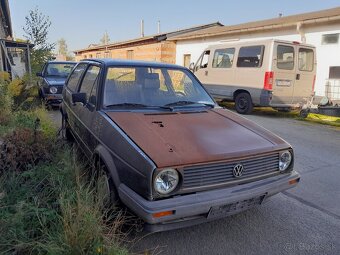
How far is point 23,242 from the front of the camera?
234cm

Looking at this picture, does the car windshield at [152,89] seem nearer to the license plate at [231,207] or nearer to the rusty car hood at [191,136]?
the rusty car hood at [191,136]

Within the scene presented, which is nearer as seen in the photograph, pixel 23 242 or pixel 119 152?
pixel 23 242

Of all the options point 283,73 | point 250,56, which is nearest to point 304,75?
point 283,73

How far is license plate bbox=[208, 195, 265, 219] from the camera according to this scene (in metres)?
2.57

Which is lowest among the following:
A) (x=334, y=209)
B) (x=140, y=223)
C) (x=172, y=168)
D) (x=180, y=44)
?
(x=334, y=209)

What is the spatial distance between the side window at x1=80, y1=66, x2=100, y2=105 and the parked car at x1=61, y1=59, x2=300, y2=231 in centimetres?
3

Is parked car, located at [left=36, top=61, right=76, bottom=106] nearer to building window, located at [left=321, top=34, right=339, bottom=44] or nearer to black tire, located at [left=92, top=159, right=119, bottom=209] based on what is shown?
black tire, located at [left=92, top=159, right=119, bottom=209]

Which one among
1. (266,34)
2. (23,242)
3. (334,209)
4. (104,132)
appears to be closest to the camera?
(23,242)

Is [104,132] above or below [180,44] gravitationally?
below

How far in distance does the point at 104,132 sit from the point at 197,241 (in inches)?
55.0

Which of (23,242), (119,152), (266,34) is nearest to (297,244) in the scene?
(119,152)

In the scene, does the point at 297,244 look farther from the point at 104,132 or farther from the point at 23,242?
the point at 23,242

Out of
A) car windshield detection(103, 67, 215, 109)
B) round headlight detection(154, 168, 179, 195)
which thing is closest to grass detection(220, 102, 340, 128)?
car windshield detection(103, 67, 215, 109)

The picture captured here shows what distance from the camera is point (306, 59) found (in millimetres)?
9430
